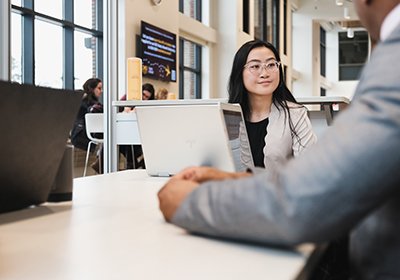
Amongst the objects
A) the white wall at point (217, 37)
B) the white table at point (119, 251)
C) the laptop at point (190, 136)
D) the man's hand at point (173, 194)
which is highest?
the white wall at point (217, 37)

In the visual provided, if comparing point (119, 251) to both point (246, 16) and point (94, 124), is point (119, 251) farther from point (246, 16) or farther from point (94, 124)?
point (246, 16)

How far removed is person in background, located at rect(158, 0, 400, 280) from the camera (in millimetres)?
593

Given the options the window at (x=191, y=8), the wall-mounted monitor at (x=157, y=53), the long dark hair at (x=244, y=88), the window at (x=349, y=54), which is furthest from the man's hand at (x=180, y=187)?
the window at (x=349, y=54)

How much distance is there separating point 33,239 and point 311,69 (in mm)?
13092

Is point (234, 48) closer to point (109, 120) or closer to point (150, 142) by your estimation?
point (109, 120)

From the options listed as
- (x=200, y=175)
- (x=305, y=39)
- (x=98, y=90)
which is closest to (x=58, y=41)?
(x=98, y=90)

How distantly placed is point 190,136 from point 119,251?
3.14ft

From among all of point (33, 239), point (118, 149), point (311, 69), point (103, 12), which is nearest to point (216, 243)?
point (33, 239)

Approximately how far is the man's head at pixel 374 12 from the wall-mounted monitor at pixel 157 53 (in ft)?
17.7

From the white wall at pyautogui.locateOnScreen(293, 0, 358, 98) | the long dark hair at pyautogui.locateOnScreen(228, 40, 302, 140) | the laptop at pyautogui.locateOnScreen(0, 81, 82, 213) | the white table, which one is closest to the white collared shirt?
the white table

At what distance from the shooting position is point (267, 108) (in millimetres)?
2357

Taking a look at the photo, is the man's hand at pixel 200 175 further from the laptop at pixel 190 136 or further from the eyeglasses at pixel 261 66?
the eyeglasses at pixel 261 66

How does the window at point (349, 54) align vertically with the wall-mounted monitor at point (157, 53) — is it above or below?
above

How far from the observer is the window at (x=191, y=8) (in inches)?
305
